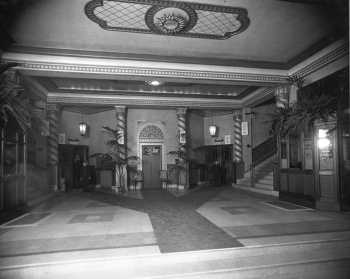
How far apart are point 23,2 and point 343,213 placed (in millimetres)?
7085

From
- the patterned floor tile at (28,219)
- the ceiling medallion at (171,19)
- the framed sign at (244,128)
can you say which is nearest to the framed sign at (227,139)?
the framed sign at (244,128)

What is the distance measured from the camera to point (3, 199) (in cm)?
472

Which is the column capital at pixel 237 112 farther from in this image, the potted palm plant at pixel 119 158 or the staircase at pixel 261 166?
the potted palm plant at pixel 119 158

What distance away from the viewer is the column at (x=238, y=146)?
9.94 meters

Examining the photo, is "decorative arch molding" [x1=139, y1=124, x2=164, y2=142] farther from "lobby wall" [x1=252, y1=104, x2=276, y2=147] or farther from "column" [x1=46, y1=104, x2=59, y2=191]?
"lobby wall" [x1=252, y1=104, x2=276, y2=147]

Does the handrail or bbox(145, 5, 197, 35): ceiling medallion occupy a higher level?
bbox(145, 5, 197, 35): ceiling medallion

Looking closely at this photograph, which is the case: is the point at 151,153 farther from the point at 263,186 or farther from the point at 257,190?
Result: the point at 263,186

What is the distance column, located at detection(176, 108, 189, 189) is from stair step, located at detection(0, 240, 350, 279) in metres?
6.19

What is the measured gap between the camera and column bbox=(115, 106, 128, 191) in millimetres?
9141

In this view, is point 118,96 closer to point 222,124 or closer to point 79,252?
point 222,124

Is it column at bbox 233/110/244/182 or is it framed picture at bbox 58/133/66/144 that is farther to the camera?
column at bbox 233/110/244/182

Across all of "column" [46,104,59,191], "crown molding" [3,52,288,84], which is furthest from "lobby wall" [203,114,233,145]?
"column" [46,104,59,191]

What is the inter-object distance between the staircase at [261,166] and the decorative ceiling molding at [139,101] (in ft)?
6.60

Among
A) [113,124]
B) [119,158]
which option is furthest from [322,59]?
[113,124]
